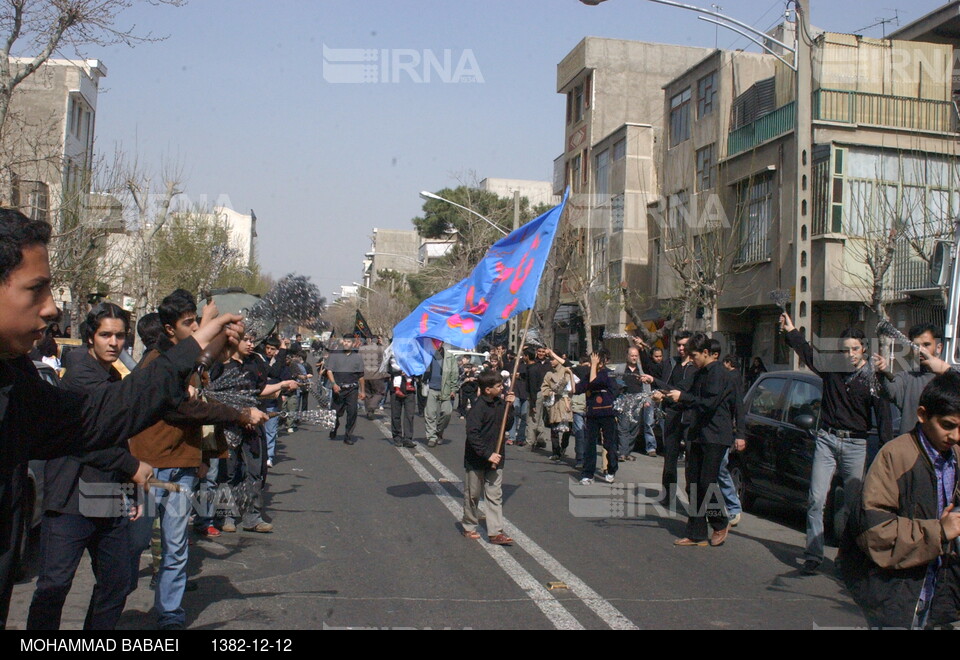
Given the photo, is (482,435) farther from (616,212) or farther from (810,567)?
(616,212)

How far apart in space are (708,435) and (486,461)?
2142 millimetres

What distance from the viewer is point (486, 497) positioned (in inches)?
315

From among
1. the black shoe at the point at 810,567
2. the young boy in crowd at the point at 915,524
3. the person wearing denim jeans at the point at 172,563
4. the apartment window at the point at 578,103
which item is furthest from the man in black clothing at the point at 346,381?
the apartment window at the point at 578,103

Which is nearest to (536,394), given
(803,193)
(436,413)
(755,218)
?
Answer: (436,413)

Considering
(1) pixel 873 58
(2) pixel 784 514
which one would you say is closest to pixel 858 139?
(1) pixel 873 58

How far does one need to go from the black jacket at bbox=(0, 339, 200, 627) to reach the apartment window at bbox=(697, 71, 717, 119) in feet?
88.6

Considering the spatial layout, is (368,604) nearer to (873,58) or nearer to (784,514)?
(784,514)

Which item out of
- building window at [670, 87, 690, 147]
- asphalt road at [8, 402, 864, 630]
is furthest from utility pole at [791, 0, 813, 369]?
building window at [670, 87, 690, 147]

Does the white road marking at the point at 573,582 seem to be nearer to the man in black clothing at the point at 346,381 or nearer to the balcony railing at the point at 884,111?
the man in black clothing at the point at 346,381

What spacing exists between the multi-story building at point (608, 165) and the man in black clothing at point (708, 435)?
21.4 metres

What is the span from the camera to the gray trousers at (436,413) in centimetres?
1605

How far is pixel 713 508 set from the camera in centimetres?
839

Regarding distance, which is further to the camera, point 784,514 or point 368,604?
point 784,514
